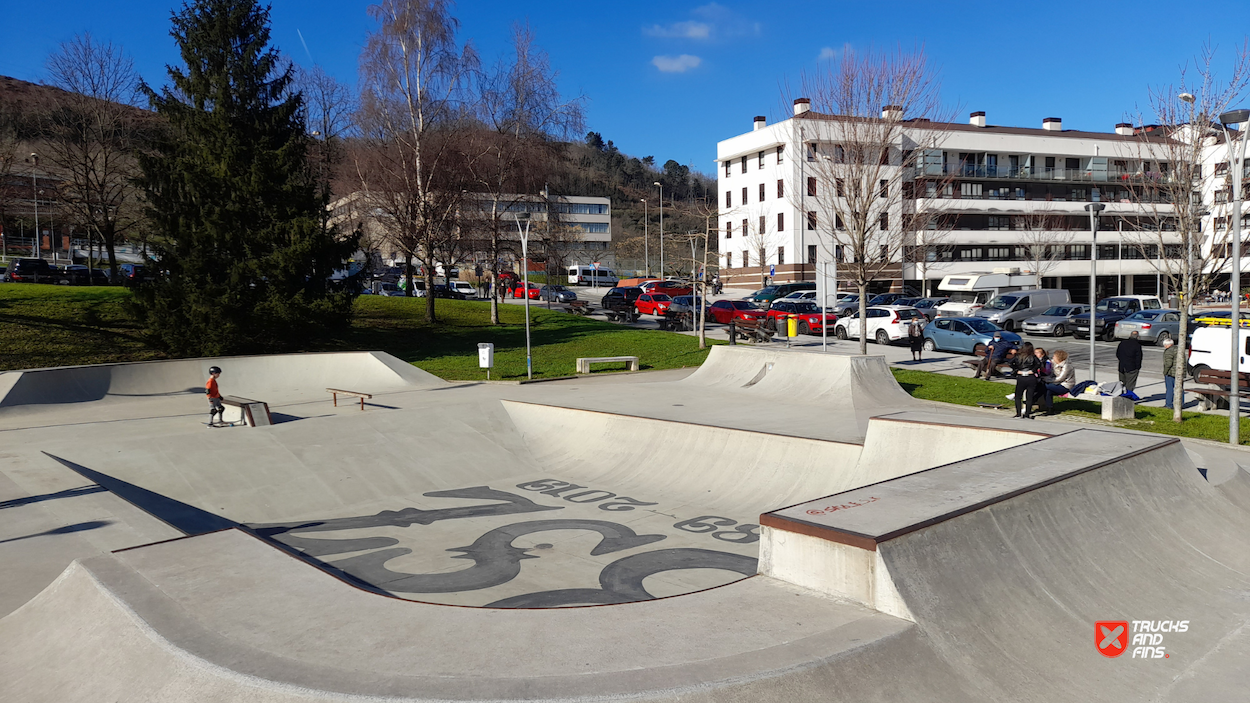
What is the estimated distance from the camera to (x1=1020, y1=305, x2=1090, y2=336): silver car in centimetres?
3009

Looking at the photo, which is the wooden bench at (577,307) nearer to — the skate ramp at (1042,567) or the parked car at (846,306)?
the parked car at (846,306)

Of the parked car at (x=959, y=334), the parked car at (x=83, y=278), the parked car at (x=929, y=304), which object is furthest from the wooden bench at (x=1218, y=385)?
the parked car at (x=83, y=278)

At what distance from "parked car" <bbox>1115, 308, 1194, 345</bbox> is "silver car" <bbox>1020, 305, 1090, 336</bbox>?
66.5 inches

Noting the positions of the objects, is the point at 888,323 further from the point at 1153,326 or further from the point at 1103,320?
the point at 1153,326

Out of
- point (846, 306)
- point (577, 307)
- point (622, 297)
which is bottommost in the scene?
point (846, 306)

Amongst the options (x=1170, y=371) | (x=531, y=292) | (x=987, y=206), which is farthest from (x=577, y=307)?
(x=987, y=206)

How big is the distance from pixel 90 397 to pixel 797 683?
1882cm

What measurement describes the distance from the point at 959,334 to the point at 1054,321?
8.13 m

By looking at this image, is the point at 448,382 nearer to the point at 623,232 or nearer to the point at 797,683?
the point at 797,683

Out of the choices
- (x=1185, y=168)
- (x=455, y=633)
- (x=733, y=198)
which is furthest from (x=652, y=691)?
(x=733, y=198)

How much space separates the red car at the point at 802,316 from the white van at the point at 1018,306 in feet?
23.5

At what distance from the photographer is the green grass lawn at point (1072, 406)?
1248 cm

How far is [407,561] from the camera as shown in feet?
27.0

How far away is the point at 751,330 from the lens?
2884cm
